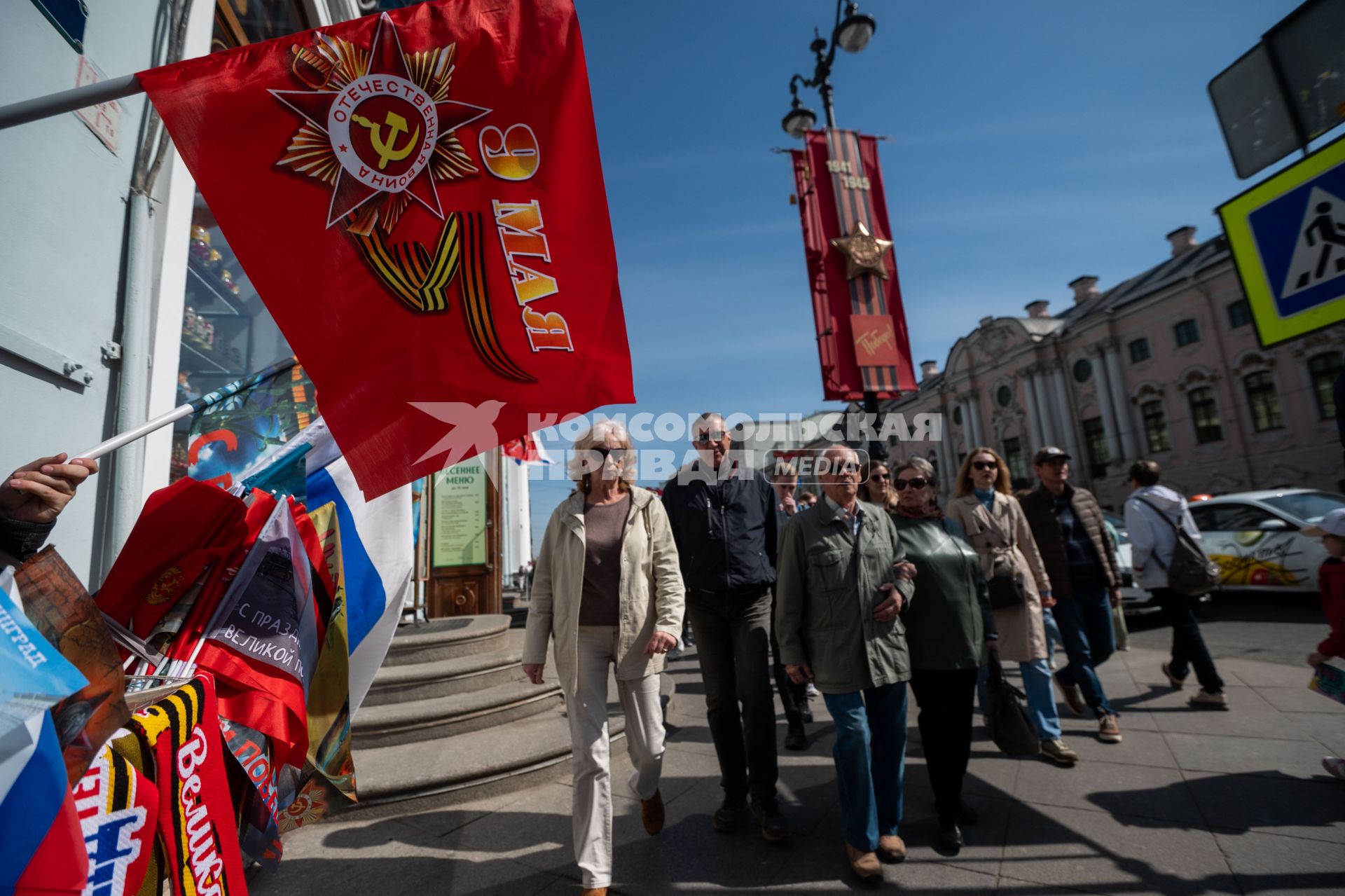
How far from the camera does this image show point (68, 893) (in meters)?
1.11

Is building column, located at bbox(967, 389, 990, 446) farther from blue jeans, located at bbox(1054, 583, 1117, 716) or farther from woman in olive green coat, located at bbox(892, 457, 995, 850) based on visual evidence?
woman in olive green coat, located at bbox(892, 457, 995, 850)

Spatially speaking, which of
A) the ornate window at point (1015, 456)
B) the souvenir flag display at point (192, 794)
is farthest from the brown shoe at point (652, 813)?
the ornate window at point (1015, 456)

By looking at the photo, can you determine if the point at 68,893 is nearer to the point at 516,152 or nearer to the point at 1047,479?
the point at 516,152

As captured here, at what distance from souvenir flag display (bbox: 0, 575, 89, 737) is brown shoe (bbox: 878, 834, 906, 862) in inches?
120

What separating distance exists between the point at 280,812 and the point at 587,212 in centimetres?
205

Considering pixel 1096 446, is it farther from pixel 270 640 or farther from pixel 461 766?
pixel 270 640

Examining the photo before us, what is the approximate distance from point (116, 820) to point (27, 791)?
1.04ft

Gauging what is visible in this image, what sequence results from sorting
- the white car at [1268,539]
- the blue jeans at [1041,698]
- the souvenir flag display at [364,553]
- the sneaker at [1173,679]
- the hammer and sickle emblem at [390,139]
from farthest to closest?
the white car at [1268,539]
the sneaker at [1173,679]
the blue jeans at [1041,698]
the souvenir flag display at [364,553]
the hammer and sickle emblem at [390,139]

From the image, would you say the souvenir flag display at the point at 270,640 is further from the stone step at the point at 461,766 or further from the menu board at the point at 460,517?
the menu board at the point at 460,517

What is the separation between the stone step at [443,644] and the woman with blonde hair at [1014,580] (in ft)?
13.5

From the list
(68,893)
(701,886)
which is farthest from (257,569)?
(701,886)

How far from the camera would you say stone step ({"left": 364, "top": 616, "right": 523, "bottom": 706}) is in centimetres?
499

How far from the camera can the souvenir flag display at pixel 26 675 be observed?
1.02 m

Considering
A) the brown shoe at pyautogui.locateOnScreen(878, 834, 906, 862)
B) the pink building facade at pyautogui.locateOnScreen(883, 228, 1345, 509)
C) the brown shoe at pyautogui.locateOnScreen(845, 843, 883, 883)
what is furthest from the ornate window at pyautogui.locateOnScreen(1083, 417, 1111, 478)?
the brown shoe at pyautogui.locateOnScreen(845, 843, 883, 883)
